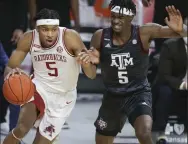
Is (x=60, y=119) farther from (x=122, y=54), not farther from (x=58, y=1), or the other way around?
(x=58, y=1)

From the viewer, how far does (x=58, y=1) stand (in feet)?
30.9

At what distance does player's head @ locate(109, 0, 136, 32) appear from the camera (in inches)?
284

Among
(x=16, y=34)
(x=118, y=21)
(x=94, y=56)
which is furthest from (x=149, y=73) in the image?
(x=94, y=56)

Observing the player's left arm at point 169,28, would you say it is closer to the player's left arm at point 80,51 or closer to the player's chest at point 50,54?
the player's left arm at point 80,51

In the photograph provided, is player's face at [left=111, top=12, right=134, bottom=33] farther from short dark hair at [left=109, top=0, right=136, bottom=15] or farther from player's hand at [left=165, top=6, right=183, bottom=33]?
player's hand at [left=165, top=6, right=183, bottom=33]

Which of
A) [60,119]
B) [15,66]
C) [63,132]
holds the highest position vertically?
[15,66]

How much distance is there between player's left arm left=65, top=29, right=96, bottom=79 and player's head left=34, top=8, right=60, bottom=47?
0.47ft

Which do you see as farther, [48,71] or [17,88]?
[48,71]

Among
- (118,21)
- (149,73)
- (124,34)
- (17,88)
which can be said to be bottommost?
(149,73)

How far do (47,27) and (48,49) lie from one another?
0.75 feet

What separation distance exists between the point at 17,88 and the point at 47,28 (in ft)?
2.28

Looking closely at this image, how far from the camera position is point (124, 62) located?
7.21 meters

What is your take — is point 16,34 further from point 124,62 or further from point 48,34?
point 124,62

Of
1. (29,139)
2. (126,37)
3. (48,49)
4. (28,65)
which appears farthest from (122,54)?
(28,65)
